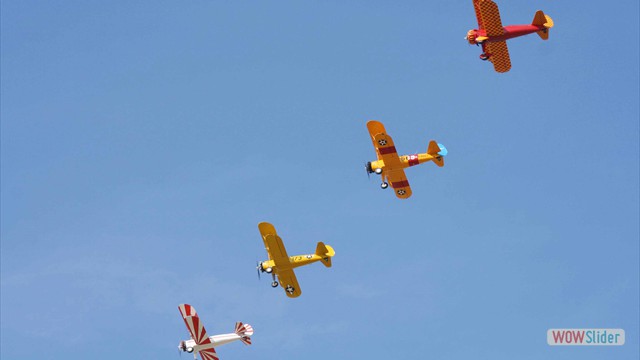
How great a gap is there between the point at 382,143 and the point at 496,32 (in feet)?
44.0

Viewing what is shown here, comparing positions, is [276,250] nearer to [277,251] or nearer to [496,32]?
[277,251]

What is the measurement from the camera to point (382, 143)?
101m

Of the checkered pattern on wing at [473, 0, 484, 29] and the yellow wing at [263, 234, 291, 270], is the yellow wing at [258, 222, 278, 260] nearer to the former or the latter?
the yellow wing at [263, 234, 291, 270]

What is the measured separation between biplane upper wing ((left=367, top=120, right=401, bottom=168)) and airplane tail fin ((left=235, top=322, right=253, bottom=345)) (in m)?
18.9

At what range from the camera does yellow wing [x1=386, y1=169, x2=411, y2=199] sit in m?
104

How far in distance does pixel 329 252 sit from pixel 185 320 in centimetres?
1338

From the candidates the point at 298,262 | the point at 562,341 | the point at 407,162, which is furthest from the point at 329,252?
the point at 562,341

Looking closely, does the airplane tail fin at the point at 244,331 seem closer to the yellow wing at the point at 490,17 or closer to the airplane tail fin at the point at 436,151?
the airplane tail fin at the point at 436,151

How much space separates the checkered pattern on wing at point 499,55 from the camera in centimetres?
9725

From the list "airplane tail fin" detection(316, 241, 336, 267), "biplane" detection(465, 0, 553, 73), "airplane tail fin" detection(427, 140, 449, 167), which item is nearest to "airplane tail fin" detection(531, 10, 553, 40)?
"biplane" detection(465, 0, 553, 73)

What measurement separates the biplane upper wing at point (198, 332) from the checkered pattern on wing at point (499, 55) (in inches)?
1266

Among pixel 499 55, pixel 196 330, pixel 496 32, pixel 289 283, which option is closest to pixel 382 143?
pixel 499 55

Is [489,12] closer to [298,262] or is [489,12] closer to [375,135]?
[375,135]

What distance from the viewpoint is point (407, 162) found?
102 m
